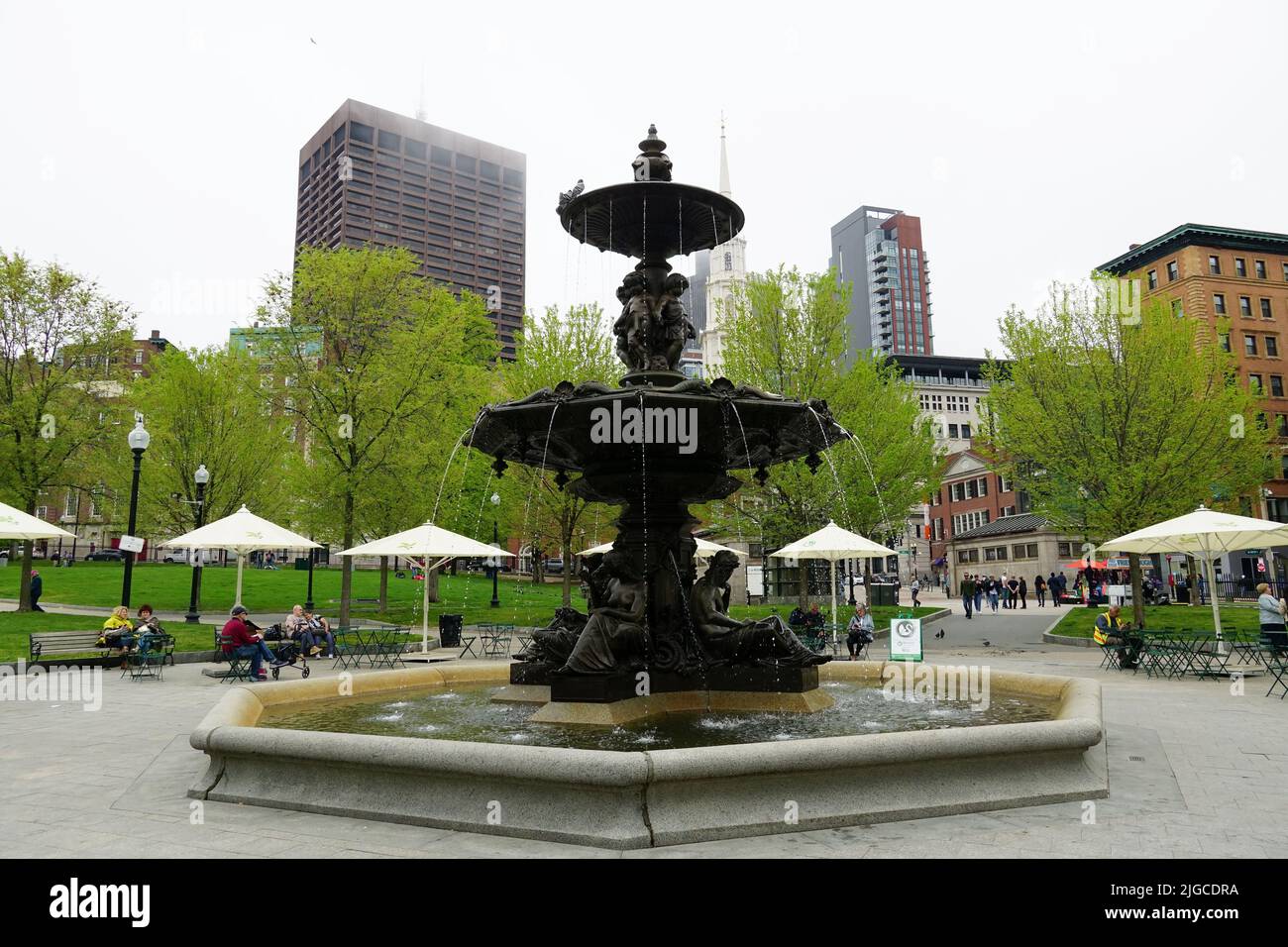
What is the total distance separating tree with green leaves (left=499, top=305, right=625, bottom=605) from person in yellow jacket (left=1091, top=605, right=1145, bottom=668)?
650 inches

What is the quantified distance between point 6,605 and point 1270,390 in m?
77.6

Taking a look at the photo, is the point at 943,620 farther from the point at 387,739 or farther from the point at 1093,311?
the point at 387,739

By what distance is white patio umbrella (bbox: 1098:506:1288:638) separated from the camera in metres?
15.1

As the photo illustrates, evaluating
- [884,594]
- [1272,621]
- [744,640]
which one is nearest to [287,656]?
[744,640]

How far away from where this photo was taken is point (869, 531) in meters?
28.4

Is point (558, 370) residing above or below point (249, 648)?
above

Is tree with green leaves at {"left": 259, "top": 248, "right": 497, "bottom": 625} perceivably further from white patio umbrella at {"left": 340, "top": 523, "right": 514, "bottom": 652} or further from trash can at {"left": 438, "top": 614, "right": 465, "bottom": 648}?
white patio umbrella at {"left": 340, "top": 523, "right": 514, "bottom": 652}

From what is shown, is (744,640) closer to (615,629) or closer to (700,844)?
(615,629)

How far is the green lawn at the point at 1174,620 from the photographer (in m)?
25.6

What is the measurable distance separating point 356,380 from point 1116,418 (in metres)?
24.5

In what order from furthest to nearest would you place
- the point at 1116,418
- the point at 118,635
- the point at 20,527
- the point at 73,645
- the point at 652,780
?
1. the point at 1116,418
2. the point at 118,635
3. the point at 73,645
4. the point at 20,527
5. the point at 652,780

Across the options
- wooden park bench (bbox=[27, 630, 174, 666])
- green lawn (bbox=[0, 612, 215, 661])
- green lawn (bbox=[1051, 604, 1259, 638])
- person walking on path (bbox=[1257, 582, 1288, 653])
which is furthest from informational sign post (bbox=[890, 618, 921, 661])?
green lawn (bbox=[0, 612, 215, 661])

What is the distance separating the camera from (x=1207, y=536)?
16547mm

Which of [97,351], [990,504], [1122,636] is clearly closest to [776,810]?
[1122,636]
